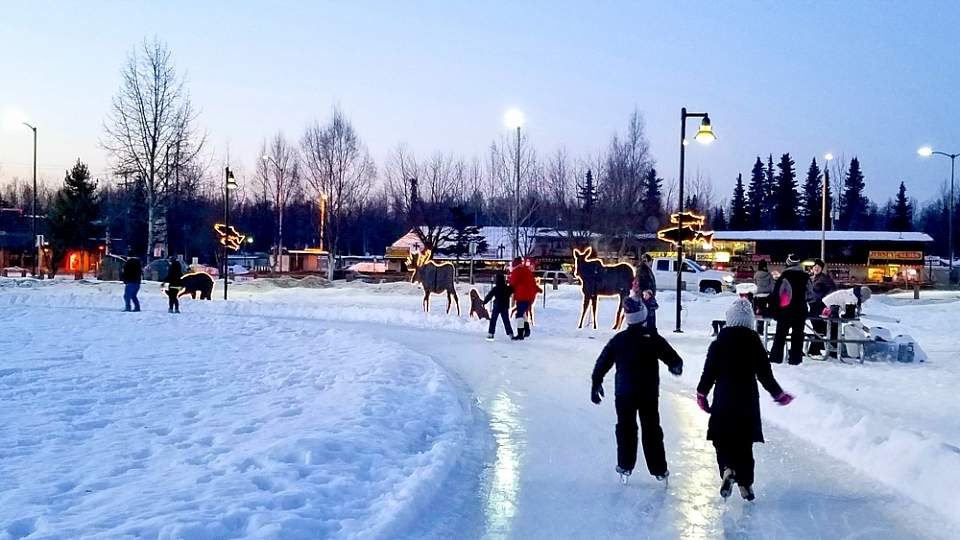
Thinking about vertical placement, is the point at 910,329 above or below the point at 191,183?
below

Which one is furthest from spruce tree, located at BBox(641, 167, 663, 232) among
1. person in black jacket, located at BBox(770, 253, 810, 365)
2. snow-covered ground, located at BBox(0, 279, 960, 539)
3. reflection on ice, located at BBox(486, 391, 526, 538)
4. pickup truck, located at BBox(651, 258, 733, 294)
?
reflection on ice, located at BBox(486, 391, 526, 538)

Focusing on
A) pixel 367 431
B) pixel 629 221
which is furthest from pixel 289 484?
pixel 629 221

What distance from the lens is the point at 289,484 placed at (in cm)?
638

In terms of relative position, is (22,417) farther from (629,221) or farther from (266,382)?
(629,221)

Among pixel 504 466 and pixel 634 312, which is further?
pixel 504 466

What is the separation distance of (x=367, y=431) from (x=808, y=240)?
6347cm

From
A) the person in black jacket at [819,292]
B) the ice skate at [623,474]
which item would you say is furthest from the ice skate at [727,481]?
the person in black jacket at [819,292]

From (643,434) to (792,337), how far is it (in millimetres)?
8686

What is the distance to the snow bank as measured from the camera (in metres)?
5.59

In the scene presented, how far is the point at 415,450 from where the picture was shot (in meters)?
8.16

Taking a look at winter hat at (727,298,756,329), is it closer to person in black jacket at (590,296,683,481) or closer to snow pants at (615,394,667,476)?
person in black jacket at (590,296,683,481)

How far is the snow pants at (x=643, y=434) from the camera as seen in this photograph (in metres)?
7.34

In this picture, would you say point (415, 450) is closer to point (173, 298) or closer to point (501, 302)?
point (501, 302)

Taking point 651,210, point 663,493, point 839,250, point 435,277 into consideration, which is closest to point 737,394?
point 663,493
